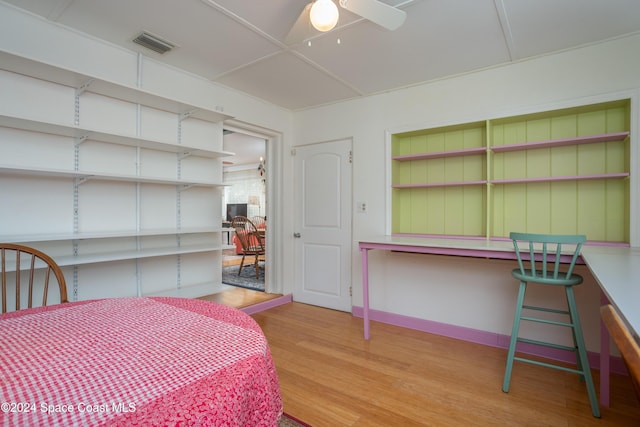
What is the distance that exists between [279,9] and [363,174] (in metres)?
1.85

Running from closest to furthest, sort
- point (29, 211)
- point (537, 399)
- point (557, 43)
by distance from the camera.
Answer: point (537, 399)
point (29, 211)
point (557, 43)

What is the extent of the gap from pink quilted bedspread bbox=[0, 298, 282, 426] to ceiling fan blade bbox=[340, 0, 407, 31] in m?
1.54

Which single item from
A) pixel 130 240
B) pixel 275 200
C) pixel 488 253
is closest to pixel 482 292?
pixel 488 253

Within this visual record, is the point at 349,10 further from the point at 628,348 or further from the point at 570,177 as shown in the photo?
the point at 570,177

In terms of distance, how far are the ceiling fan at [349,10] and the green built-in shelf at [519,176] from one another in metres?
1.49

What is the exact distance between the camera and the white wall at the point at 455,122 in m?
2.38

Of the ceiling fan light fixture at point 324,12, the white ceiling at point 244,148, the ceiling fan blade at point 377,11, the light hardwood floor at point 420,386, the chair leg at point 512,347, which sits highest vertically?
the white ceiling at point 244,148

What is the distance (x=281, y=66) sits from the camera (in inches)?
111

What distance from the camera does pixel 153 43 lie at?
2424 mm

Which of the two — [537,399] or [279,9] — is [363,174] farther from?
Result: [537,399]

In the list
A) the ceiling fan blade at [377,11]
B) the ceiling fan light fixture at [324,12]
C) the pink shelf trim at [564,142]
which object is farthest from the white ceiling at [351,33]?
the pink shelf trim at [564,142]

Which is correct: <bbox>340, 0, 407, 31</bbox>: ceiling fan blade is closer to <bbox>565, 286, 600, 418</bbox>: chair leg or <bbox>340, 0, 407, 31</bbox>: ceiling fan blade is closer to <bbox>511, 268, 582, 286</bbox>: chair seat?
<bbox>511, 268, 582, 286</bbox>: chair seat

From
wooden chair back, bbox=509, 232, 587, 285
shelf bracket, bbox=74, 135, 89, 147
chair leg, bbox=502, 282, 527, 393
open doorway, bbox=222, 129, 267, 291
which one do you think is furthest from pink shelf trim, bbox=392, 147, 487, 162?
open doorway, bbox=222, 129, 267, 291

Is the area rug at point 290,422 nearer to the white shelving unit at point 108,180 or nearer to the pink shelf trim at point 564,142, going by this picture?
the white shelving unit at point 108,180
